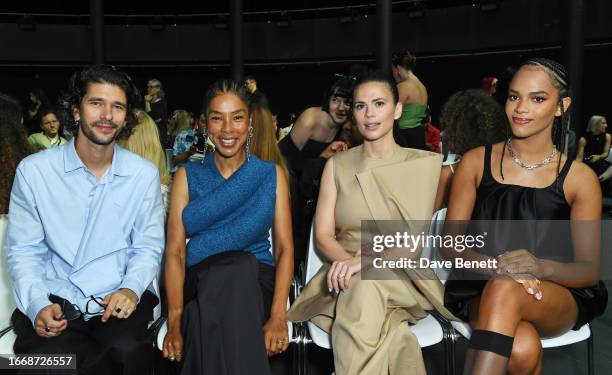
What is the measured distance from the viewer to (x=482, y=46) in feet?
40.8

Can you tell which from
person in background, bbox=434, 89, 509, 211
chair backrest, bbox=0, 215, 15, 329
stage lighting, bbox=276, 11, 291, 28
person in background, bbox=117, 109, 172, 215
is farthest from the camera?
stage lighting, bbox=276, 11, 291, 28

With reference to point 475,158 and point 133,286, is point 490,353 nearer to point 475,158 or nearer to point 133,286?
point 475,158

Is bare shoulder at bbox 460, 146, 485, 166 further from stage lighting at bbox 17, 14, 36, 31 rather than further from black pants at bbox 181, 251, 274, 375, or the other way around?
stage lighting at bbox 17, 14, 36, 31

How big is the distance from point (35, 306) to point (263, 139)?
136cm

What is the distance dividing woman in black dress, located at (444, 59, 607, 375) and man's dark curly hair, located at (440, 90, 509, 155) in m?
0.57

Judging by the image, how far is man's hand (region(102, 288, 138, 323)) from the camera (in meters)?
1.92

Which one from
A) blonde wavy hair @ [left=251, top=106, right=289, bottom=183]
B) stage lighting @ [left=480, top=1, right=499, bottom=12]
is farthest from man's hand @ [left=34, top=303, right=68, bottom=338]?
stage lighting @ [left=480, top=1, right=499, bottom=12]

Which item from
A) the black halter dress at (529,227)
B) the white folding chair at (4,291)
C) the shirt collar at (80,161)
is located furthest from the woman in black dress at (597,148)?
the white folding chair at (4,291)

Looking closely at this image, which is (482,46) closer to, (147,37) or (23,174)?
(147,37)

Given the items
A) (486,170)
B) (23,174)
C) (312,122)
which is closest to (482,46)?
(312,122)

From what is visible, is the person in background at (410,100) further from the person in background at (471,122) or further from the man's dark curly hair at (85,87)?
the man's dark curly hair at (85,87)

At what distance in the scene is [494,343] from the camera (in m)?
1.81

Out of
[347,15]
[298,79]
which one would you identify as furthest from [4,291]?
[298,79]

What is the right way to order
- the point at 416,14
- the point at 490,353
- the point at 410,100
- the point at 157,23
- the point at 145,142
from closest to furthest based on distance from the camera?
the point at 490,353
the point at 145,142
the point at 410,100
the point at 416,14
the point at 157,23
